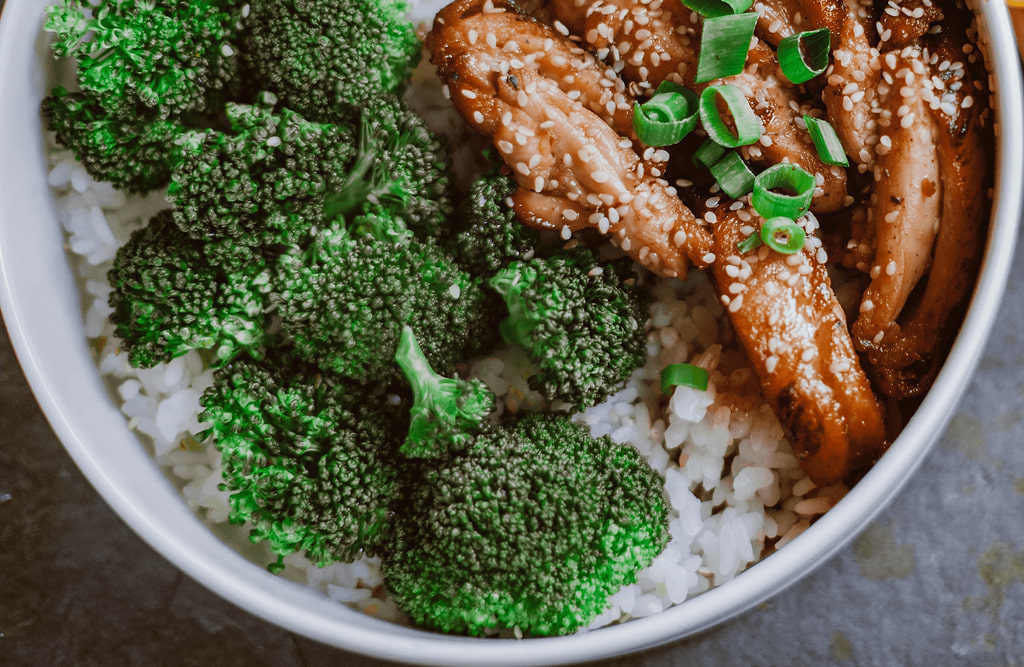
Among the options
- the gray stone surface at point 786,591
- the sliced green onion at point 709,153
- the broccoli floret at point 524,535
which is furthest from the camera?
the gray stone surface at point 786,591

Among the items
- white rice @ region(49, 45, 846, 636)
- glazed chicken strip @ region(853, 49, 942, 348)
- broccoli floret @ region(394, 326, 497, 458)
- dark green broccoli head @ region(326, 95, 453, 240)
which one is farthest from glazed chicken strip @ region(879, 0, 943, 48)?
broccoli floret @ region(394, 326, 497, 458)

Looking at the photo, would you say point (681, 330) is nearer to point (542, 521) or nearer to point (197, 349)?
point (542, 521)

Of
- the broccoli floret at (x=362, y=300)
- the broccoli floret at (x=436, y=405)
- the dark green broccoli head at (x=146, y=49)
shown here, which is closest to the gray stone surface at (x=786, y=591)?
the broccoli floret at (x=436, y=405)

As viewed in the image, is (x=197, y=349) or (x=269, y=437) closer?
(x=269, y=437)

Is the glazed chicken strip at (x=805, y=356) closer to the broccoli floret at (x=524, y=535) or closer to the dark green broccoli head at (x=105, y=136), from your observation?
the broccoli floret at (x=524, y=535)

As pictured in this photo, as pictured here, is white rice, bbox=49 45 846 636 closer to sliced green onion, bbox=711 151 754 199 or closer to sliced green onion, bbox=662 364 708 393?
sliced green onion, bbox=662 364 708 393

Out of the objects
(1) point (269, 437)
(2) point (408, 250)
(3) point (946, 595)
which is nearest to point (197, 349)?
(1) point (269, 437)
